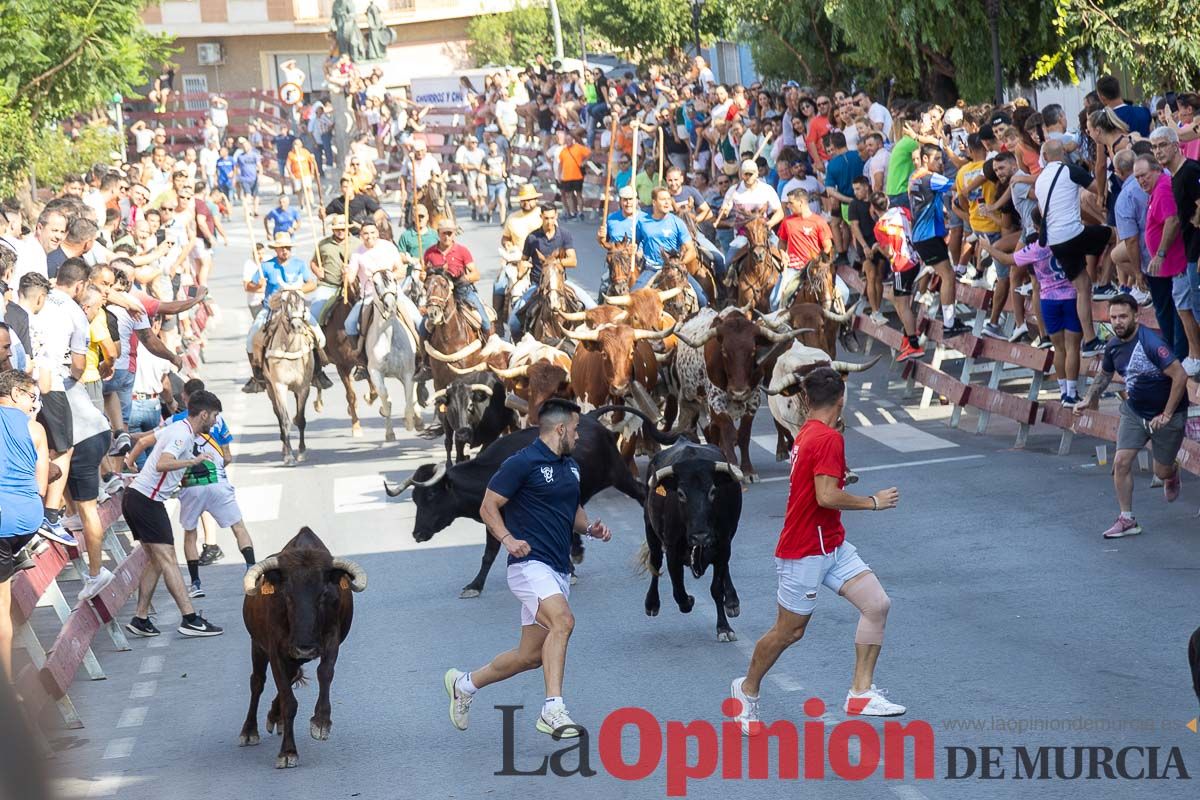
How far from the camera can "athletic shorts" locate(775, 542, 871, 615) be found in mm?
8477

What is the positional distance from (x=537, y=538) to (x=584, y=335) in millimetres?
7760

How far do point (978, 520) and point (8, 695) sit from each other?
13102 mm

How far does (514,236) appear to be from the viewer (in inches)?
885

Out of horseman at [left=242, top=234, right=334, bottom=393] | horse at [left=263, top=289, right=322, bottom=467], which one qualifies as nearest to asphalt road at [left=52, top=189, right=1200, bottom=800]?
horse at [left=263, top=289, right=322, bottom=467]

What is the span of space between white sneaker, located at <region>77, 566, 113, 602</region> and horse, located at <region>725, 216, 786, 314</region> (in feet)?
34.0

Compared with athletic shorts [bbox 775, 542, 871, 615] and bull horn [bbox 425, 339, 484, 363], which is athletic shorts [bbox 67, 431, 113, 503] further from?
athletic shorts [bbox 775, 542, 871, 615]

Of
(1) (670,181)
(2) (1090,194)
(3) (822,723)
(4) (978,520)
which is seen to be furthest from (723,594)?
(1) (670,181)

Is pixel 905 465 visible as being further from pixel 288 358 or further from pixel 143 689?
pixel 143 689

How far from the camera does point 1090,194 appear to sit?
16.1 metres

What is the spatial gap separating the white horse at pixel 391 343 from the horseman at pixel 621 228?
274cm

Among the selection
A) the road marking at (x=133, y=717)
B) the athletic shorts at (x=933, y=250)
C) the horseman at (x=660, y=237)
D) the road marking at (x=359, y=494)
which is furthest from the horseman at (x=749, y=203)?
the road marking at (x=133, y=717)

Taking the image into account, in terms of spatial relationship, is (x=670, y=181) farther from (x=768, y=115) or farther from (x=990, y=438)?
(x=990, y=438)

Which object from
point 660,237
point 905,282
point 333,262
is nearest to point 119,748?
point 660,237

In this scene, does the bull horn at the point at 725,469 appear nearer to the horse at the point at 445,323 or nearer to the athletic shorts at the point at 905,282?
the horse at the point at 445,323
